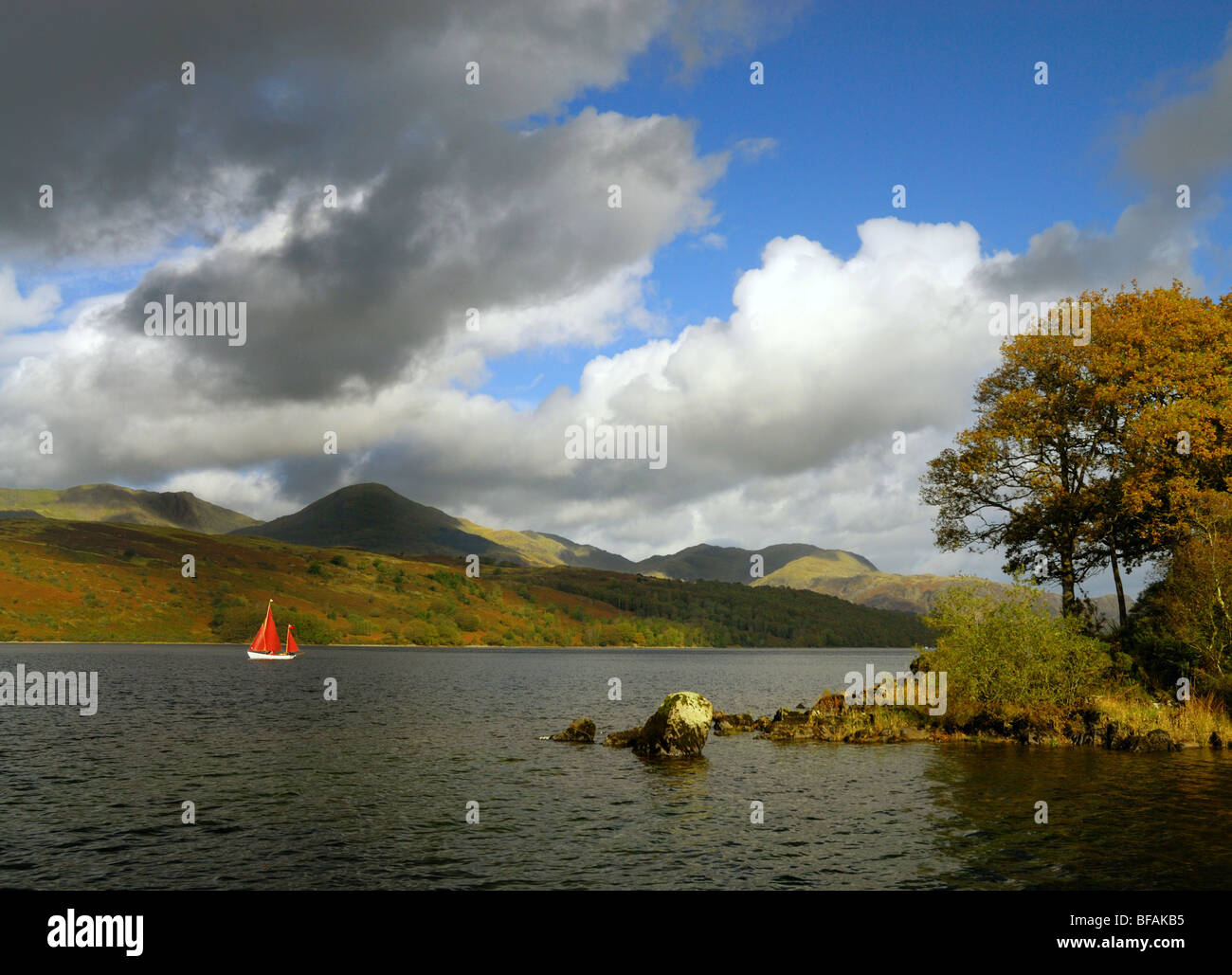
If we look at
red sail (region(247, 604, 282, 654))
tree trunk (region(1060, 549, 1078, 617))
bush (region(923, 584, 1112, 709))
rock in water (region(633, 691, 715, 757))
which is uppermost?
tree trunk (region(1060, 549, 1078, 617))

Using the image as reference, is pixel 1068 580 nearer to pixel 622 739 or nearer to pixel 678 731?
pixel 678 731

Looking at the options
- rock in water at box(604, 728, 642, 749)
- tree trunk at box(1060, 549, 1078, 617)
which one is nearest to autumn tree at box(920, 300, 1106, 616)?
tree trunk at box(1060, 549, 1078, 617)

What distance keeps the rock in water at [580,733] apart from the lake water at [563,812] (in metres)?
2.75

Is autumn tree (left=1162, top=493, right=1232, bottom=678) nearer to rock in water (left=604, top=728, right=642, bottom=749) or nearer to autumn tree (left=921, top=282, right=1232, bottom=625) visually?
autumn tree (left=921, top=282, right=1232, bottom=625)

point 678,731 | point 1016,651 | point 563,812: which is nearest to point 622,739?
point 678,731

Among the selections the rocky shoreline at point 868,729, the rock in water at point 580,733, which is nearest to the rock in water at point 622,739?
the rocky shoreline at point 868,729

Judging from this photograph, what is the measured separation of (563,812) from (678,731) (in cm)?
1563

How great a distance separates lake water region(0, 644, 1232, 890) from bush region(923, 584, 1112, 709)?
18.1 feet

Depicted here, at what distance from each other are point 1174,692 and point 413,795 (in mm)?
43764

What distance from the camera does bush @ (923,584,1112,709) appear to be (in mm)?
47875

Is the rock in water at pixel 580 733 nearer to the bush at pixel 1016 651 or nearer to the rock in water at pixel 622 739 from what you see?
the rock in water at pixel 622 739

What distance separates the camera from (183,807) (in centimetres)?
2947
